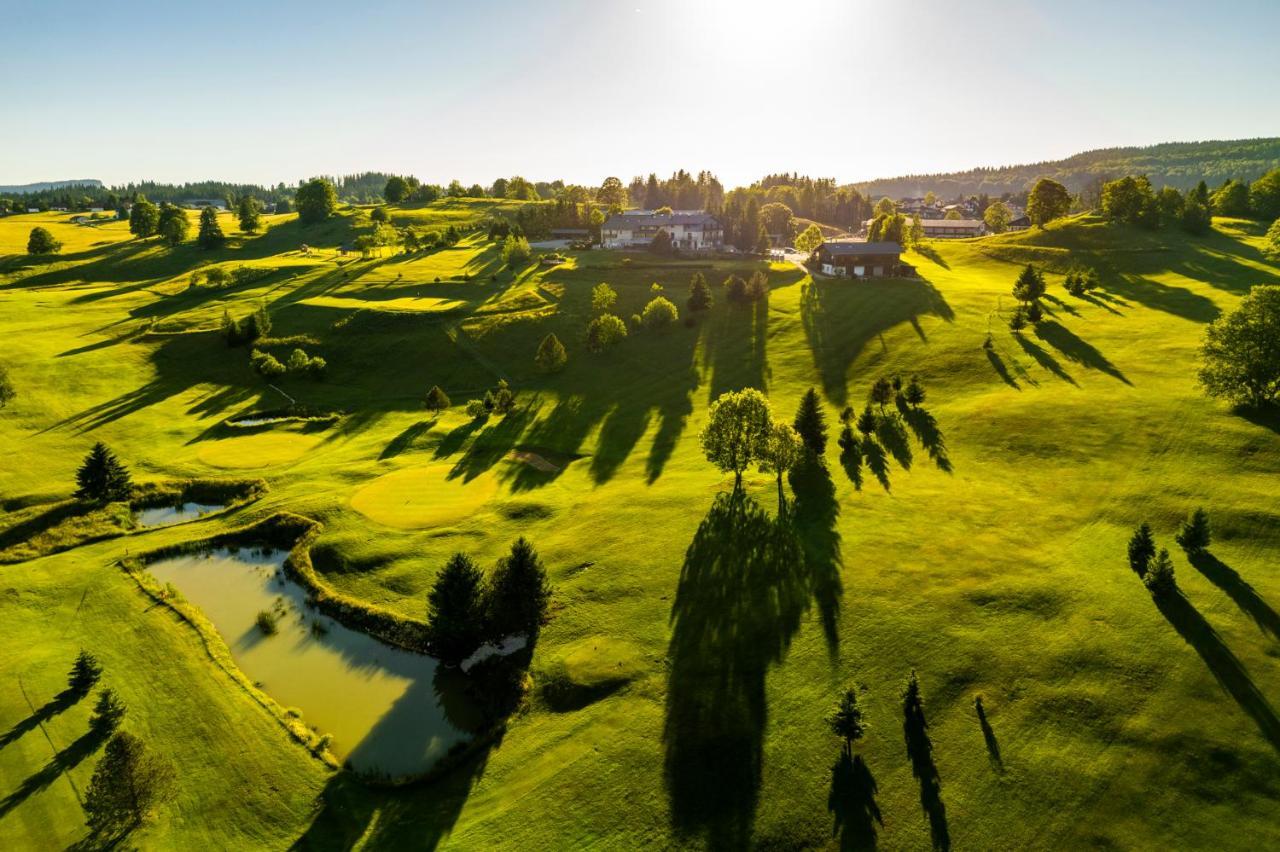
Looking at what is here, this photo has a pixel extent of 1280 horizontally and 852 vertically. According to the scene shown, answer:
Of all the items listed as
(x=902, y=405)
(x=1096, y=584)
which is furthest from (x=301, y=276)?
(x=1096, y=584)

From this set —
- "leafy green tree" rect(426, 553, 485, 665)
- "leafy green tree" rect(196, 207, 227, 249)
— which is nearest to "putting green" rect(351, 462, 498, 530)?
"leafy green tree" rect(426, 553, 485, 665)

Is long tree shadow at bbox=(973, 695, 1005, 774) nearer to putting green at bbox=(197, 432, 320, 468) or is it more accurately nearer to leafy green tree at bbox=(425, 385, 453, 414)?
putting green at bbox=(197, 432, 320, 468)

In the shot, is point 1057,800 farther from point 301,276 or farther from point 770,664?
point 301,276

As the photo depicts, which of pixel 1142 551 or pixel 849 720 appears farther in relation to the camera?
pixel 1142 551

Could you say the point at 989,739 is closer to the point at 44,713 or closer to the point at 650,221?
the point at 44,713

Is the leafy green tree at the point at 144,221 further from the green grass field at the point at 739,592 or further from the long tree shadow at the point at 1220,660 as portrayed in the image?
the long tree shadow at the point at 1220,660

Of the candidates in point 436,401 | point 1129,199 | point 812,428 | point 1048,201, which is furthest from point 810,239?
point 436,401

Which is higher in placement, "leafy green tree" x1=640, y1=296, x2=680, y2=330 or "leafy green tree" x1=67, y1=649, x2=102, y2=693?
"leafy green tree" x1=640, y1=296, x2=680, y2=330
